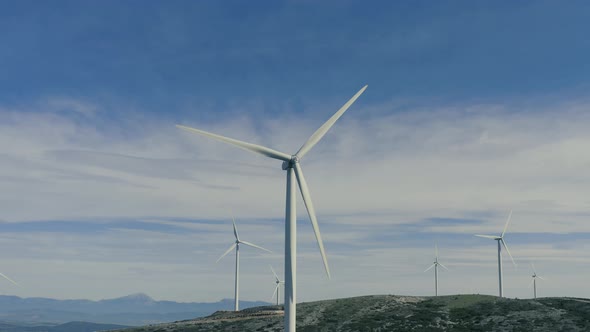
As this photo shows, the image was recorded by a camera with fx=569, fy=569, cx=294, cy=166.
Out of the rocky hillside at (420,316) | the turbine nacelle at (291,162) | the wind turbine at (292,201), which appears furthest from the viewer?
the rocky hillside at (420,316)

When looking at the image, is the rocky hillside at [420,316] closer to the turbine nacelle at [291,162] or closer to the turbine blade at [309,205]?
the turbine blade at [309,205]

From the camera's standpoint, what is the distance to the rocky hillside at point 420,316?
104312 mm

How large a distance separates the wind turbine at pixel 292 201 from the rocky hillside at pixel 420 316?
49.8 m

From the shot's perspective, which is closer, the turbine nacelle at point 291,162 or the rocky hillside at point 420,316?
the turbine nacelle at point 291,162

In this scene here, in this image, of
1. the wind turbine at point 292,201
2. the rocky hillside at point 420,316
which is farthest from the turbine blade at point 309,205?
the rocky hillside at point 420,316

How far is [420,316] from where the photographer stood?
11412 centimetres

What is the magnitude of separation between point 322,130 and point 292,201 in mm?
12697

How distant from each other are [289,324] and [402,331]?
51.0m

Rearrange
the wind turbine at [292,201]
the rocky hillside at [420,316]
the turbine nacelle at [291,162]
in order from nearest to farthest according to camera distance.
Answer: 1. the wind turbine at [292,201]
2. the turbine nacelle at [291,162]
3. the rocky hillside at [420,316]

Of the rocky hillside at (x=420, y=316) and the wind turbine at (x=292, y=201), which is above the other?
the wind turbine at (x=292, y=201)

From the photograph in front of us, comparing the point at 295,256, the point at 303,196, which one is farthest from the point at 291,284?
the point at 303,196

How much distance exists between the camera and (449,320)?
111m

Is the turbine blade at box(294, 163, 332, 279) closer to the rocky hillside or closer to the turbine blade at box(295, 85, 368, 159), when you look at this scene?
the turbine blade at box(295, 85, 368, 159)

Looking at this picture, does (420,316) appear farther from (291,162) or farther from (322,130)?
(291,162)
